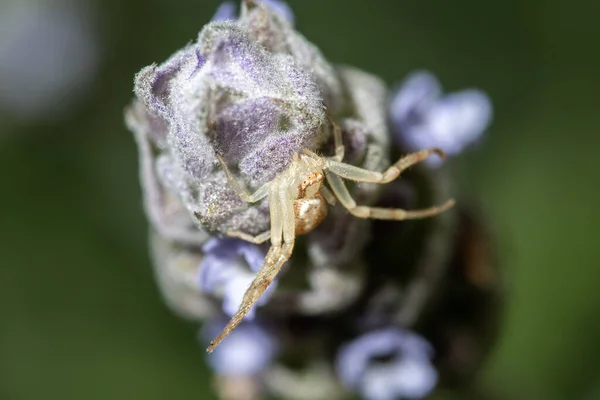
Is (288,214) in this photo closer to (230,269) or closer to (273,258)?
(273,258)

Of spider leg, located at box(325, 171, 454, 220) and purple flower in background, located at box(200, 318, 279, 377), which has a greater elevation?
spider leg, located at box(325, 171, 454, 220)

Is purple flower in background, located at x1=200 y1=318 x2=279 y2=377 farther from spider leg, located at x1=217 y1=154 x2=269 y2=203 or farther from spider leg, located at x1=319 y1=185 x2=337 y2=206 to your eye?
spider leg, located at x1=217 y1=154 x2=269 y2=203

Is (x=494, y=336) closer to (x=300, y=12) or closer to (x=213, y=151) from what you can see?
(x=213, y=151)

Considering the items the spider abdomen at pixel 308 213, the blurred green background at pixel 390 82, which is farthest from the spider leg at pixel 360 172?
the blurred green background at pixel 390 82

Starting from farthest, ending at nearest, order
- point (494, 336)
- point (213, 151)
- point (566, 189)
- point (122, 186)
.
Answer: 1. point (122, 186)
2. point (566, 189)
3. point (494, 336)
4. point (213, 151)

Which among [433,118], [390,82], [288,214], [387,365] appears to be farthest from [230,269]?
[390,82]

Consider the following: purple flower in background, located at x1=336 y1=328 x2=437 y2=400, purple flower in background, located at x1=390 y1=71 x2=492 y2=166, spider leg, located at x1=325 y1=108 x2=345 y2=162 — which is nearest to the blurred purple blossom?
purple flower in background, located at x1=390 y1=71 x2=492 y2=166

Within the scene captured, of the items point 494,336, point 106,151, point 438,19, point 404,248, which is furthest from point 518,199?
point 106,151
